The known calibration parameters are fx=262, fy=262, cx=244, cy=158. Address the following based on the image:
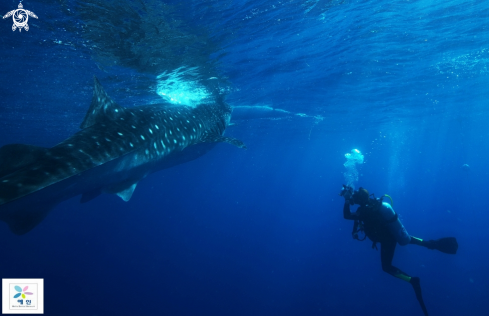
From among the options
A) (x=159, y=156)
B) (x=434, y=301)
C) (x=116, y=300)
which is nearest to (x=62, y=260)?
(x=116, y=300)

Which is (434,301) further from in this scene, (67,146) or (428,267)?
(67,146)

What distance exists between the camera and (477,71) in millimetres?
18141

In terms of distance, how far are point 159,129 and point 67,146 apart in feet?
7.32

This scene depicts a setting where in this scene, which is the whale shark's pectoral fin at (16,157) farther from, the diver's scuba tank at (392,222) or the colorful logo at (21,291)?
the colorful logo at (21,291)

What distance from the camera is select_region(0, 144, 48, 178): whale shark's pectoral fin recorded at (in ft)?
9.12

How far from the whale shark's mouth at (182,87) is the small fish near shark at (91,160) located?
6.62 metres

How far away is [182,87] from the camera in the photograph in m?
16.1

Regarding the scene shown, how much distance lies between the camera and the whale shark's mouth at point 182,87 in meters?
13.9

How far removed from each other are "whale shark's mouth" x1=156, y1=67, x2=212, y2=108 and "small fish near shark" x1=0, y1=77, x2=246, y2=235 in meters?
6.62

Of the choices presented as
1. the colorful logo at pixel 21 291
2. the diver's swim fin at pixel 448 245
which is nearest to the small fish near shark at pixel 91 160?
the colorful logo at pixel 21 291

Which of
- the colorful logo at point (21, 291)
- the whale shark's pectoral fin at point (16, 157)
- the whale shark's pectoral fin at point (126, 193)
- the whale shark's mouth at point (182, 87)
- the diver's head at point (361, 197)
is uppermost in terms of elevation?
the whale shark's mouth at point (182, 87)

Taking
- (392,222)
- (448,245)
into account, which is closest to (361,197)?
(392,222)

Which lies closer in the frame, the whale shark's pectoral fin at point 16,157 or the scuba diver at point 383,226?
the whale shark's pectoral fin at point 16,157

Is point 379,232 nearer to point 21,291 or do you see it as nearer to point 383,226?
point 383,226
